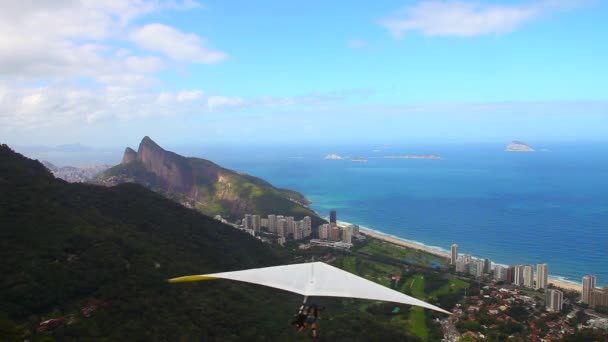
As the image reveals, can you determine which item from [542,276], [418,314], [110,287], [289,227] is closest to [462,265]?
[542,276]

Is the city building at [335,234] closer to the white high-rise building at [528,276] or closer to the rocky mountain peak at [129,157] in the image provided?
the white high-rise building at [528,276]

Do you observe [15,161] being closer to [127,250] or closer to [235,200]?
[127,250]

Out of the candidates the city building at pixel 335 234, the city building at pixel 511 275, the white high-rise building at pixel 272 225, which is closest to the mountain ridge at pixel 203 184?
the white high-rise building at pixel 272 225

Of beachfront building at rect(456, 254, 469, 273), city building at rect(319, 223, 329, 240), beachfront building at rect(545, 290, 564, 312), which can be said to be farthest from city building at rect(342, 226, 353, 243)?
beachfront building at rect(545, 290, 564, 312)

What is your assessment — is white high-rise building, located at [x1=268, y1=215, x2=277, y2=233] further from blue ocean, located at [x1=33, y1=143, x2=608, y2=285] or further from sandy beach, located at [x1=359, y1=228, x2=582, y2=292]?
blue ocean, located at [x1=33, y1=143, x2=608, y2=285]

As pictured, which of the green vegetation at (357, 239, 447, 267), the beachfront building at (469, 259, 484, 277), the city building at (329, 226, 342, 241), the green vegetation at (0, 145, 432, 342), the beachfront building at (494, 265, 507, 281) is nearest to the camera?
the green vegetation at (0, 145, 432, 342)

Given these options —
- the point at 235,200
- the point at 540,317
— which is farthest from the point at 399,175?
the point at 540,317
